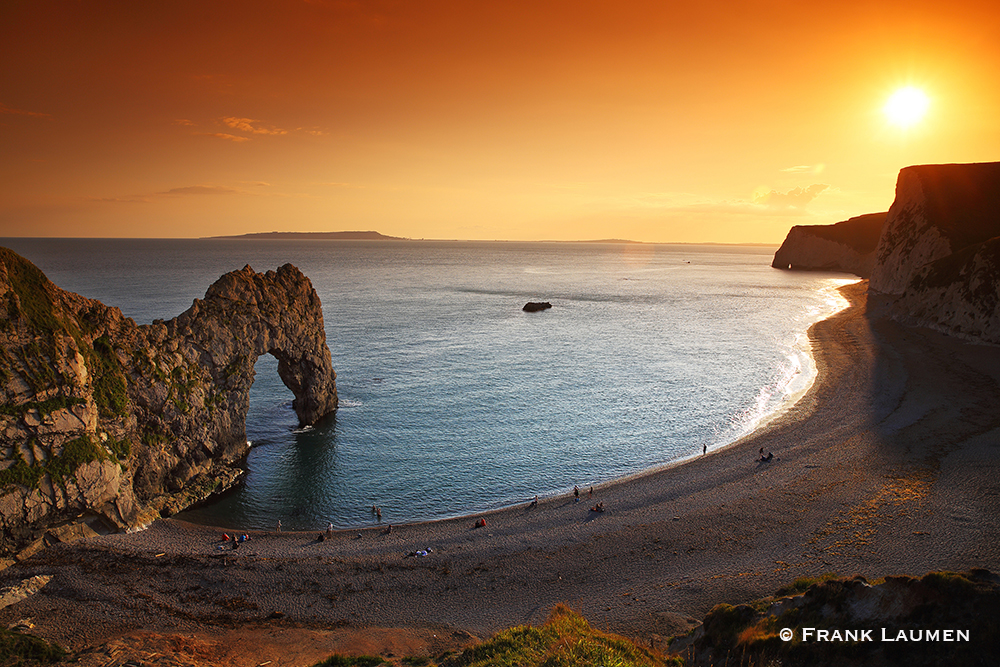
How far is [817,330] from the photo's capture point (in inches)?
3851

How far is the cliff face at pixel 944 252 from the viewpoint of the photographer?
243 ft

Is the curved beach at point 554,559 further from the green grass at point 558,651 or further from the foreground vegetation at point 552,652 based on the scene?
the green grass at point 558,651

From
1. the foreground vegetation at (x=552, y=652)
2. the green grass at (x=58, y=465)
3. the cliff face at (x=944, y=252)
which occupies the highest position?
the cliff face at (x=944, y=252)

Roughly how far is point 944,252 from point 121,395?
124896 millimetres

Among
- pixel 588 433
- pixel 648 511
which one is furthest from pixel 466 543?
pixel 588 433

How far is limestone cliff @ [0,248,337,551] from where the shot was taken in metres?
30.5

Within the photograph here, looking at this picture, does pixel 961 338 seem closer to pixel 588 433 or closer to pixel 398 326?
pixel 588 433

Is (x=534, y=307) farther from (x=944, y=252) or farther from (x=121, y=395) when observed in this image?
(x=121, y=395)

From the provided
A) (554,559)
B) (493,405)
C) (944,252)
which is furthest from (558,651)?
(944,252)

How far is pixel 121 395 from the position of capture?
36.6 metres

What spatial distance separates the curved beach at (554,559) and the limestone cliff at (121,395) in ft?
11.8

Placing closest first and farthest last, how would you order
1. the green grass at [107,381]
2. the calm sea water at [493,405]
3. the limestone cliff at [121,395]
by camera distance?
1. the limestone cliff at [121,395]
2. the green grass at [107,381]
3. the calm sea water at [493,405]

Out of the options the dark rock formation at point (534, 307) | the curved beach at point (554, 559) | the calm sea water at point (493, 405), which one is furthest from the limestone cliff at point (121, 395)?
the dark rock formation at point (534, 307)

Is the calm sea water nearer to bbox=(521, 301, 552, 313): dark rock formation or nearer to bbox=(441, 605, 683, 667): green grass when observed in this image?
bbox=(521, 301, 552, 313): dark rock formation
